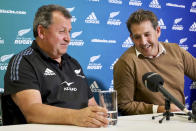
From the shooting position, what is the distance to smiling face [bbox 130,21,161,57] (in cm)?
213

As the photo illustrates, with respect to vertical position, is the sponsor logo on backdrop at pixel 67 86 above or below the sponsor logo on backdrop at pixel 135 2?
below

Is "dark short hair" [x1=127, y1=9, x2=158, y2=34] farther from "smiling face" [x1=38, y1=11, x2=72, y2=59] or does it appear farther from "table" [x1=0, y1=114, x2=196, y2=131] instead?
"table" [x1=0, y1=114, x2=196, y2=131]

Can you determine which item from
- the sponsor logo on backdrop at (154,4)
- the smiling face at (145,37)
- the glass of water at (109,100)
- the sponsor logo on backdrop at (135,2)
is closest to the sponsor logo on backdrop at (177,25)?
the sponsor logo on backdrop at (154,4)

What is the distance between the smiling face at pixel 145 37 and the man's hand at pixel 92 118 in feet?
3.72

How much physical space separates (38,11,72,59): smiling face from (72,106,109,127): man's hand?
0.69m

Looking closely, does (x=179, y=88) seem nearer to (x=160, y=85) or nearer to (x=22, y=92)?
(x=160, y=85)

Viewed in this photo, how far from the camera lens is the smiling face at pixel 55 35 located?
1724mm

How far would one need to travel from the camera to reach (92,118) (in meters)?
1.11

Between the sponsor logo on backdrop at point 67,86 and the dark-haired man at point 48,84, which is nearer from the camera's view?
the dark-haired man at point 48,84

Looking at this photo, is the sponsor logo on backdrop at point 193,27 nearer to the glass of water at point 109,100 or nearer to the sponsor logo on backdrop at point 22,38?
the sponsor logo on backdrop at point 22,38

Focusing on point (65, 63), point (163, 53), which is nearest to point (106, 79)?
point (163, 53)

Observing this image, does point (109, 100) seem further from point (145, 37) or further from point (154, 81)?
point (145, 37)

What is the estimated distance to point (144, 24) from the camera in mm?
2135

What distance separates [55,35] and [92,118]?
0.77 metres
